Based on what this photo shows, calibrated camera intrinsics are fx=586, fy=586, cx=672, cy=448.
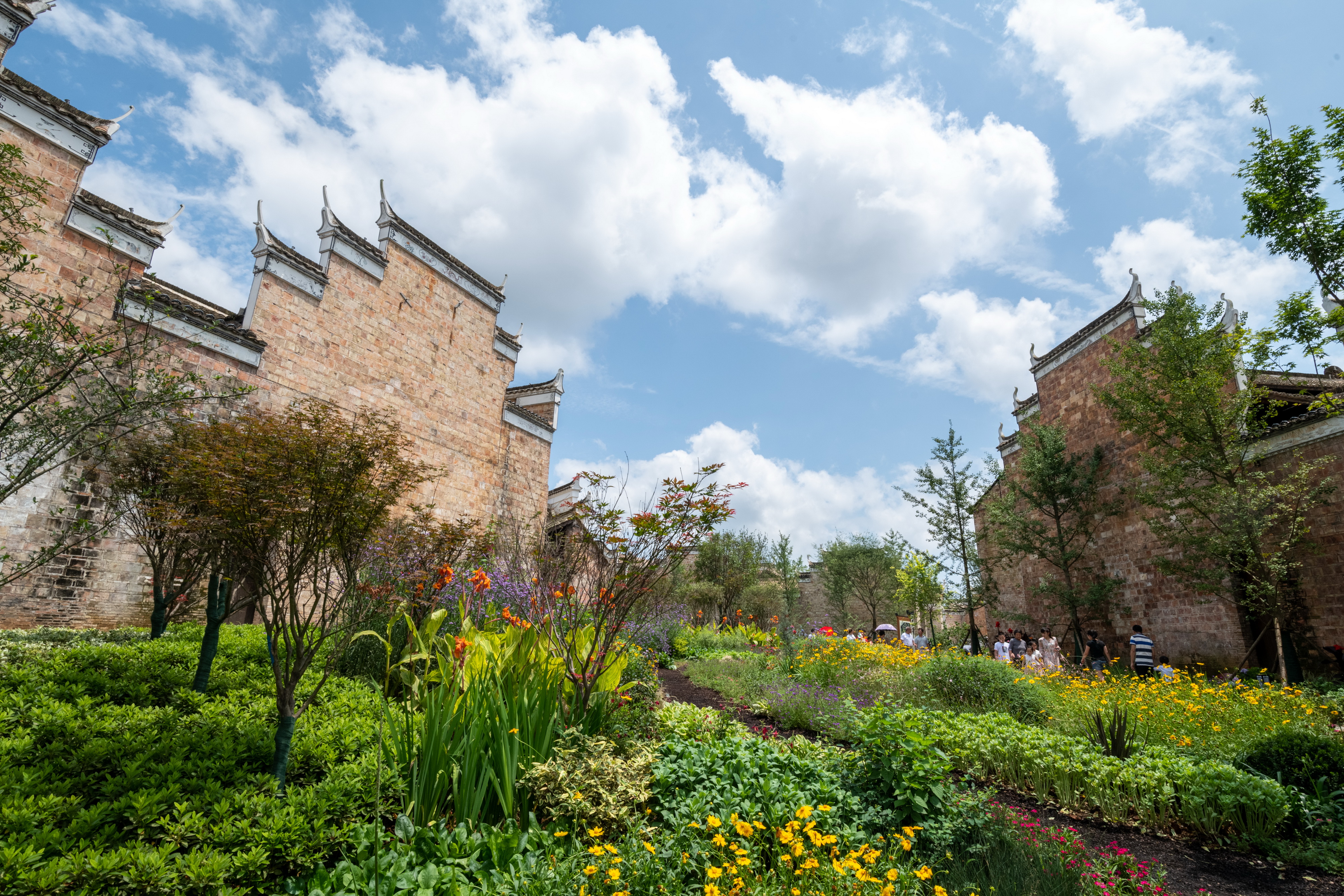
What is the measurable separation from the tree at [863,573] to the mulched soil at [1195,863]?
19.7 meters

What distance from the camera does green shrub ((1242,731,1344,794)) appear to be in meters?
4.70

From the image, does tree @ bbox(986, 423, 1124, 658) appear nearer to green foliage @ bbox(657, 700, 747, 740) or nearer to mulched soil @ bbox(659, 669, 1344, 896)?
mulched soil @ bbox(659, 669, 1344, 896)

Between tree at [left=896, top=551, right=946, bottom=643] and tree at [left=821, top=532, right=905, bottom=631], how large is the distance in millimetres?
485

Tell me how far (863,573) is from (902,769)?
21.4 meters

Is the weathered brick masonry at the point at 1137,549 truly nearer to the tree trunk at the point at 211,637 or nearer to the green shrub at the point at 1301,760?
the green shrub at the point at 1301,760

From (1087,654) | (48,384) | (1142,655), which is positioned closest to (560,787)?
(48,384)

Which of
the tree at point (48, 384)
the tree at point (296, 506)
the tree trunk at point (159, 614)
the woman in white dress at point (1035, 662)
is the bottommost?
the woman in white dress at point (1035, 662)

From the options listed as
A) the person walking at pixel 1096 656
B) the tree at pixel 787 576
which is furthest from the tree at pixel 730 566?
the person walking at pixel 1096 656

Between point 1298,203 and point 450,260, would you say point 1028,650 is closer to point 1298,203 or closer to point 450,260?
point 1298,203

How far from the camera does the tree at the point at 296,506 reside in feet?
13.3

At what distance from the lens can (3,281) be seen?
15.4 ft

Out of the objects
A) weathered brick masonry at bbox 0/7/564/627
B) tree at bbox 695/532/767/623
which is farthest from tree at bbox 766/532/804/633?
weathered brick masonry at bbox 0/7/564/627

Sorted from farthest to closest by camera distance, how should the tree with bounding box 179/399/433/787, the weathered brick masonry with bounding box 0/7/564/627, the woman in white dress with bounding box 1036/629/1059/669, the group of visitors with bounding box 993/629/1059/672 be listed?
the woman in white dress with bounding box 1036/629/1059/669
the group of visitors with bounding box 993/629/1059/672
the weathered brick masonry with bounding box 0/7/564/627
the tree with bounding box 179/399/433/787

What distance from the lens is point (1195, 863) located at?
4043 mm
